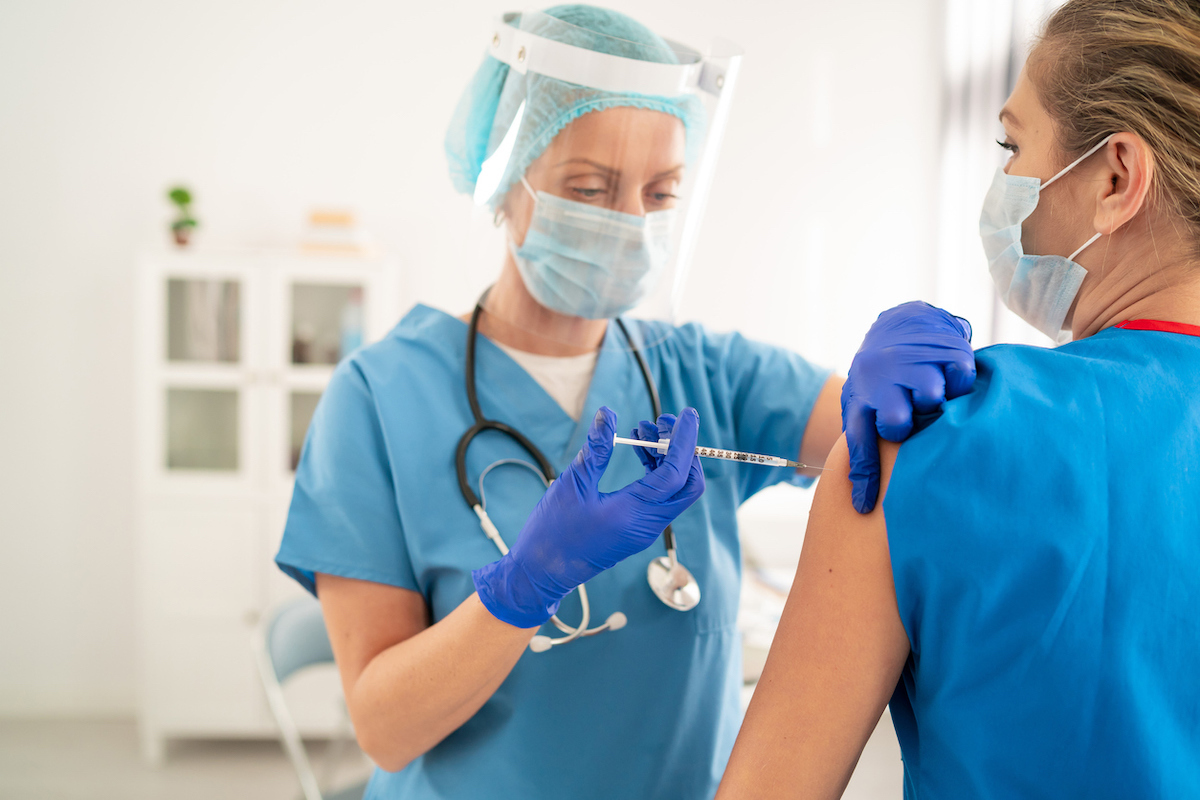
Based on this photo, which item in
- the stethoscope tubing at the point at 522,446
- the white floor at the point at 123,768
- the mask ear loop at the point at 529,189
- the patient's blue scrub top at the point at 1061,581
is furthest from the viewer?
the white floor at the point at 123,768

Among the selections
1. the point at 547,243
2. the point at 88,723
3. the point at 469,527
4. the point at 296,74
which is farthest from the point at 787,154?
the point at 88,723

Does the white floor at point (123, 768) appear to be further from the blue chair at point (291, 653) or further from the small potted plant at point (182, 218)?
the small potted plant at point (182, 218)

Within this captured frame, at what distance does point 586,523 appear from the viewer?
70 centimetres

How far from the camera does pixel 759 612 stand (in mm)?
1918

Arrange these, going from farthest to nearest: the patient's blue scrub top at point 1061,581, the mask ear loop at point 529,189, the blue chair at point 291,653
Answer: the blue chair at point 291,653, the mask ear loop at point 529,189, the patient's blue scrub top at point 1061,581

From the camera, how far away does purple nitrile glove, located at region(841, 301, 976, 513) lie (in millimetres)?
624

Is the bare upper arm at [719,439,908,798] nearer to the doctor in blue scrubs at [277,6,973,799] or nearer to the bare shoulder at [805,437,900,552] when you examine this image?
the bare shoulder at [805,437,900,552]

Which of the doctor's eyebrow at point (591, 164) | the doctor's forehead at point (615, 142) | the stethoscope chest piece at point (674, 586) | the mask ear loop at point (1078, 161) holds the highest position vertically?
the mask ear loop at point (1078, 161)

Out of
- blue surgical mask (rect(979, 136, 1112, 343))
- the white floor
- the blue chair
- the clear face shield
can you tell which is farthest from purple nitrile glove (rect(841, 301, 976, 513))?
the white floor

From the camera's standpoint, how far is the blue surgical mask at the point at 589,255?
95cm

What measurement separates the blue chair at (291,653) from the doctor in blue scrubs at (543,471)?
65cm

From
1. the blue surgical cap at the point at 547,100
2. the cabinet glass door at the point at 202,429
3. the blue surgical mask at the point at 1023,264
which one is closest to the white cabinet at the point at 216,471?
the cabinet glass door at the point at 202,429

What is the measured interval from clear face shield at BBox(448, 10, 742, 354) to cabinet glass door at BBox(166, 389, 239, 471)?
200 cm

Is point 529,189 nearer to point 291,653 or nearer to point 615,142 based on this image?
point 615,142
